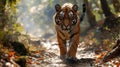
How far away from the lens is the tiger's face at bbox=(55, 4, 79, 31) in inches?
325

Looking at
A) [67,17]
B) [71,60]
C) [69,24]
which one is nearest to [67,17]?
[67,17]

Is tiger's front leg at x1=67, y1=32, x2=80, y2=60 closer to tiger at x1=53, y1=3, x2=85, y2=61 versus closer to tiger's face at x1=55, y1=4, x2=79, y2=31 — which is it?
tiger at x1=53, y1=3, x2=85, y2=61

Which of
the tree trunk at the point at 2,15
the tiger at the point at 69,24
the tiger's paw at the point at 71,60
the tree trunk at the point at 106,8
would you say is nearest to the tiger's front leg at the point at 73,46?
the tiger at the point at 69,24

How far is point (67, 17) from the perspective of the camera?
325 inches

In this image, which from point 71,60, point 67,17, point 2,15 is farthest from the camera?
point 2,15

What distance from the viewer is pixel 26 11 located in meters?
68.9

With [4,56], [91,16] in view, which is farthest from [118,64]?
[91,16]

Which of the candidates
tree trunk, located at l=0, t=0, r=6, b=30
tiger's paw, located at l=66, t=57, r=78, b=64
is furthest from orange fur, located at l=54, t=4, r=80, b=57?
tree trunk, located at l=0, t=0, r=6, b=30

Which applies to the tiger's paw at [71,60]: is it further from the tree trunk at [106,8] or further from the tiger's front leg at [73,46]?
the tree trunk at [106,8]

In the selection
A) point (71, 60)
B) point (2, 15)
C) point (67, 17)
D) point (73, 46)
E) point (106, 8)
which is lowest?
point (71, 60)

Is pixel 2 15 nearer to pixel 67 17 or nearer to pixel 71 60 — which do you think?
pixel 67 17

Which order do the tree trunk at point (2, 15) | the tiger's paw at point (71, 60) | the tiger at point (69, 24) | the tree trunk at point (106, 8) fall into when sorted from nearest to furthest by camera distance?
the tiger's paw at point (71, 60), the tree trunk at point (2, 15), the tiger at point (69, 24), the tree trunk at point (106, 8)

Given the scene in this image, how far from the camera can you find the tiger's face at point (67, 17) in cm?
827

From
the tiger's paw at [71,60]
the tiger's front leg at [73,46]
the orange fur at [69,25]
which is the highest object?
the orange fur at [69,25]
